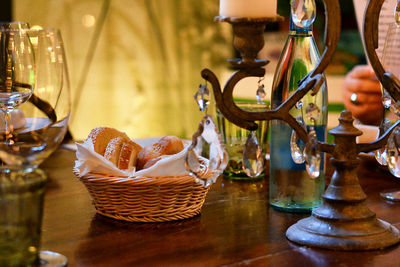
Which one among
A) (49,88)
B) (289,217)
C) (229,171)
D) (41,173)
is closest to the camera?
(41,173)

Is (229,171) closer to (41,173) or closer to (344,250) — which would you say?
(344,250)

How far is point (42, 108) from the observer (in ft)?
2.61

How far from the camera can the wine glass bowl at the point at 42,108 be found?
0.74 m

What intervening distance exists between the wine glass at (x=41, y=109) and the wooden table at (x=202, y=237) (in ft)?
0.31

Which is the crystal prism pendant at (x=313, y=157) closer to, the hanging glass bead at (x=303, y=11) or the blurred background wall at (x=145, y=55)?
the hanging glass bead at (x=303, y=11)

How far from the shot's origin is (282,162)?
1.05 m

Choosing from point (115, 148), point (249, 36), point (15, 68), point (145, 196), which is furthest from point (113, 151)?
point (249, 36)

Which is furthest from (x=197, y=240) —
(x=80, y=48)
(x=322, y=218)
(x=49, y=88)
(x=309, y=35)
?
(x=80, y=48)

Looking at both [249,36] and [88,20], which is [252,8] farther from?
[88,20]

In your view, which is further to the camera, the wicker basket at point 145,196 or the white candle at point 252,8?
the wicker basket at point 145,196

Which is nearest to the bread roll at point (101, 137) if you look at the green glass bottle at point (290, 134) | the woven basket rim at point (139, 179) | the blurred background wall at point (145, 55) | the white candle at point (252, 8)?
the woven basket rim at point (139, 179)

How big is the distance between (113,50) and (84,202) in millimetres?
2984

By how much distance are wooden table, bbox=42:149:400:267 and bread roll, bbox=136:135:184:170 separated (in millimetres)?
109

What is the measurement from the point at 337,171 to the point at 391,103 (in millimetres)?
152
